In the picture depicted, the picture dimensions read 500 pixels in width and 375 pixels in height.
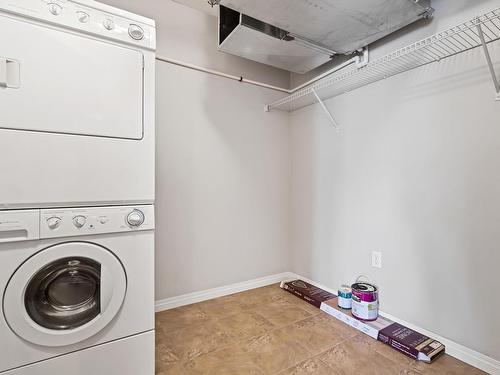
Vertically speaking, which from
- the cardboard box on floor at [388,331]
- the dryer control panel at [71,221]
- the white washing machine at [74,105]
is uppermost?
the white washing machine at [74,105]

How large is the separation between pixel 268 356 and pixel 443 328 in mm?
998

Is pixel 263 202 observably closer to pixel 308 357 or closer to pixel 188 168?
pixel 188 168

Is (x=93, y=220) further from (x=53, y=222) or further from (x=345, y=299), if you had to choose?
(x=345, y=299)

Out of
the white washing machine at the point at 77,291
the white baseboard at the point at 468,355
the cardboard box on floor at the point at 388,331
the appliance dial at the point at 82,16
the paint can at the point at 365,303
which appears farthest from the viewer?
the paint can at the point at 365,303

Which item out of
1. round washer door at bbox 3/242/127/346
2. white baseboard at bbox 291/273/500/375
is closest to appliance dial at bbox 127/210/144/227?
round washer door at bbox 3/242/127/346

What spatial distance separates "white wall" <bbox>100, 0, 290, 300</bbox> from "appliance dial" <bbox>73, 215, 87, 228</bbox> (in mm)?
815

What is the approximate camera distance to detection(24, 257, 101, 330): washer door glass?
1079 mm

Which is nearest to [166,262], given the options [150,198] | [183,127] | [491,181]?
[150,198]

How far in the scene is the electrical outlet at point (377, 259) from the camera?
1.79 metres

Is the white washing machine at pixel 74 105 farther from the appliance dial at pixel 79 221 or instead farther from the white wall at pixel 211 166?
the white wall at pixel 211 166

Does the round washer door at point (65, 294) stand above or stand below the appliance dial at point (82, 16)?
below

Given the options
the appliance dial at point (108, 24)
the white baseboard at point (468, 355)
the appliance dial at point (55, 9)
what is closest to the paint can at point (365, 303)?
the white baseboard at point (468, 355)

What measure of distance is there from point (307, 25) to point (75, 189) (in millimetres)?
1587

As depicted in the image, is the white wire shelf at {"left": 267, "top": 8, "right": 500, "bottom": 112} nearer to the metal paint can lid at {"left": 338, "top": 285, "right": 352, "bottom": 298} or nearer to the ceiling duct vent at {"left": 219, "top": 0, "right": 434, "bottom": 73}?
the ceiling duct vent at {"left": 219, "top": 0, "right": 434, "bottom": 73}
